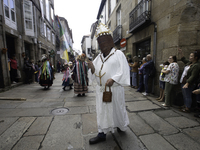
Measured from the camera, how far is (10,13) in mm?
6746

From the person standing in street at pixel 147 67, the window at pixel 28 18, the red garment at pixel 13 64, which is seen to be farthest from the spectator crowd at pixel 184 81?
the window at pixel 28 18

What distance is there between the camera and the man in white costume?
186 centimetres

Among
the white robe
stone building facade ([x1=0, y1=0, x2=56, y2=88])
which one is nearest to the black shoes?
the white robe

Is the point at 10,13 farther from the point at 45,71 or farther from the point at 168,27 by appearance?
the point at 168,27

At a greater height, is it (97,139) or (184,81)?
(184,81)

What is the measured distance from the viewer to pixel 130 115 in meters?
2.97

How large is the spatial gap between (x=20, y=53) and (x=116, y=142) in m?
8.35

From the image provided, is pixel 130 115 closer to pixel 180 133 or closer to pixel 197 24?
pixel 180 133

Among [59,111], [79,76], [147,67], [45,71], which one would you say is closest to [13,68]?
[45,71]

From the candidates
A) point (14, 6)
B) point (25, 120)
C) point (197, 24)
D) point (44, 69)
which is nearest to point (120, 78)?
point (25, 120)

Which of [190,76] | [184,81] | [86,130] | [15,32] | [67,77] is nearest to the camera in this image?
[86,130]

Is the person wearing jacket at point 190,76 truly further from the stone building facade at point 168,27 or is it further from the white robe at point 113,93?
the white robe at point 113,93

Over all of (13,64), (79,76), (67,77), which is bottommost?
(67,77)

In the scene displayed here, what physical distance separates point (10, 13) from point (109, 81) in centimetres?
833
